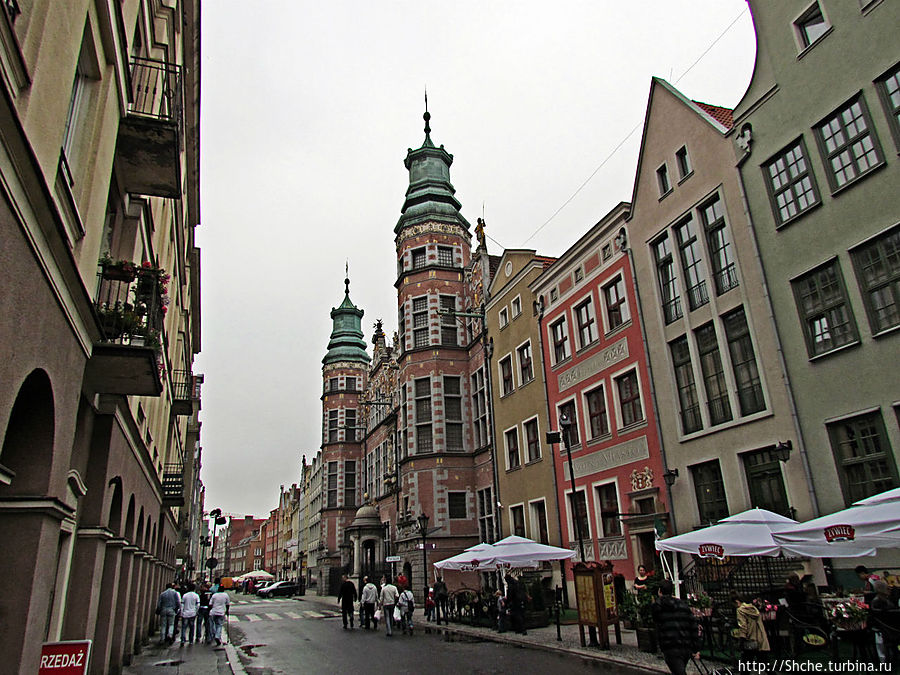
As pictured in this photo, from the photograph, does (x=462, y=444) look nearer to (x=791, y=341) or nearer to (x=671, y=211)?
(x=671, y=211)

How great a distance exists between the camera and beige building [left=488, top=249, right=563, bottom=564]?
88.7 ft

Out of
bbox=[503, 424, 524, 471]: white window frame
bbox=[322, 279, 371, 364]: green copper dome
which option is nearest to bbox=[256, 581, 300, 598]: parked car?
bbox=[322, 279, 371, 364]: green copper dome

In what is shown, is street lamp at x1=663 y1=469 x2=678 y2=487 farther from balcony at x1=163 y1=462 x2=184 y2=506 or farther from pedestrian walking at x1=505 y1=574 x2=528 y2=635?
balcony at x1=163 y1=462 x2=184 y2=506

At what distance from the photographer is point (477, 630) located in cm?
2036

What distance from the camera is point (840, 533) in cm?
1010

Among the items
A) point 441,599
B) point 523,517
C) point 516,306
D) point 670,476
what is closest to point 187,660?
point 441,599

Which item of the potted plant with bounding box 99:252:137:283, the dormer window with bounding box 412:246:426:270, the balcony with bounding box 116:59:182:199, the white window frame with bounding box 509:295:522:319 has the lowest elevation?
the potted plant with bounding box 99:252:137:283

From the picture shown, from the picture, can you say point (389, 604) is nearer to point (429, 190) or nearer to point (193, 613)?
point (193, 613)

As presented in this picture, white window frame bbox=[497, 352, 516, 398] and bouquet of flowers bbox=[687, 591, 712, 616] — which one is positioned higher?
white window frame bbox=[497, 352, 516, 398]

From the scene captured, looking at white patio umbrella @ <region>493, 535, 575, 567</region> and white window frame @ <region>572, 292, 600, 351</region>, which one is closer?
white patio umbrella @ <region>493, 535, 575, 567</region>

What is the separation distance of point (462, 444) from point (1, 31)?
32.9m

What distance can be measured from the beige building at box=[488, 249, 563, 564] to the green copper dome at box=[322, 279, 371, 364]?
34293 mm

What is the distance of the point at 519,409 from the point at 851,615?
771 inches

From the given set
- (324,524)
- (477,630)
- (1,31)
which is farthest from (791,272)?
(324,524)
